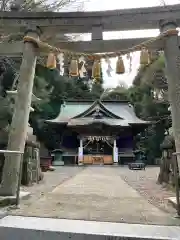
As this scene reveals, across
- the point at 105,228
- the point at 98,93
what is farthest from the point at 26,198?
the point at 98,93

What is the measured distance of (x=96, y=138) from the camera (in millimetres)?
22125

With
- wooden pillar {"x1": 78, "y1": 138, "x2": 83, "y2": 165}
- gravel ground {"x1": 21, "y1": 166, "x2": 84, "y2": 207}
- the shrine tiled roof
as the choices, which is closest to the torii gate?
gravel ground {"x1": 21, "y1": 166, "x2": 84, "y2": 207}

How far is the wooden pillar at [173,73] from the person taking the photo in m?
4.55

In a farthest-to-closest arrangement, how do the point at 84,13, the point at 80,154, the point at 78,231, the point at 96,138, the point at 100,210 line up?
the point at 96,138, the point at 80,154, the point at 84,13, the point at 100,210, the point at 78,231

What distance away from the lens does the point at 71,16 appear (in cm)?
536

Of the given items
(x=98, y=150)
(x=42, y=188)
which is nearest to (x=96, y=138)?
(x=98, y=150)

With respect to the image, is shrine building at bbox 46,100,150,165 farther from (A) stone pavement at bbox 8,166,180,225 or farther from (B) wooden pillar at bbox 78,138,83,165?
(A) stone pavement at bbox 8,166,180,225

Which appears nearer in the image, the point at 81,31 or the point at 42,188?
the point at 81,31

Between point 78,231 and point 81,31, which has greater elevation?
point 81,31

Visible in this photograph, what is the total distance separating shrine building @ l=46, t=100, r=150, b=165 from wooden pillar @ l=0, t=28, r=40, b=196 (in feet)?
53.2

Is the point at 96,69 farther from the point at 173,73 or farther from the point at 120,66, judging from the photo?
the point at 173,73

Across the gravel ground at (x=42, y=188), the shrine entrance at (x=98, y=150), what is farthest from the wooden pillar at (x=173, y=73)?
the shrine entrance at (x=98, y=150)

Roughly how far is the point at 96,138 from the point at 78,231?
19.6m

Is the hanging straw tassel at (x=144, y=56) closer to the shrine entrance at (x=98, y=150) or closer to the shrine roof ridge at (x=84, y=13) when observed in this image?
the shrine roof ridge at (x=84, y=13)
